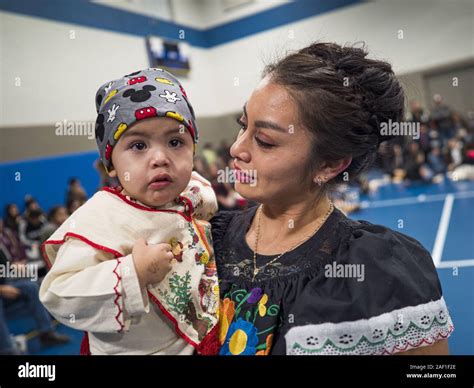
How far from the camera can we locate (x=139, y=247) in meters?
0.91

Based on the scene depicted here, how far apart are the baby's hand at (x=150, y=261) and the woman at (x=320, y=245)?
0.58ft

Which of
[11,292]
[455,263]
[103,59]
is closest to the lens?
[103,59]

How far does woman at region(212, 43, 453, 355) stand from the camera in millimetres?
895

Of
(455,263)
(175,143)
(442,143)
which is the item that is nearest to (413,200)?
(442,143)

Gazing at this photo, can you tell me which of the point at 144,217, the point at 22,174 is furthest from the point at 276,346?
the point at 22,174

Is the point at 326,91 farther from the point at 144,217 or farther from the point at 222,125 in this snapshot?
the point at 222,125

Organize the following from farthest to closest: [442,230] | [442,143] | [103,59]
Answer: [442,230] < [442,143] < [103,59]

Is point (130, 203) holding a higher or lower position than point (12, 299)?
higher

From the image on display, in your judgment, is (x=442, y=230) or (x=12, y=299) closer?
(x=12, y=299)

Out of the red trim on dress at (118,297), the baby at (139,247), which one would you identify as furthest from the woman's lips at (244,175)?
the red trim on dress at (118,297)

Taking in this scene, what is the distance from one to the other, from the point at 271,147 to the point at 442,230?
2897 mm

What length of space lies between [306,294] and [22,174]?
129 centimetres

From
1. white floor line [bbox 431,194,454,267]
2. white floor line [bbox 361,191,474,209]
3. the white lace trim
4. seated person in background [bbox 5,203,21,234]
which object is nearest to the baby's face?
the white lace trim

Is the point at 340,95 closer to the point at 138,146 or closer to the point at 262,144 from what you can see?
the point at 262,144
